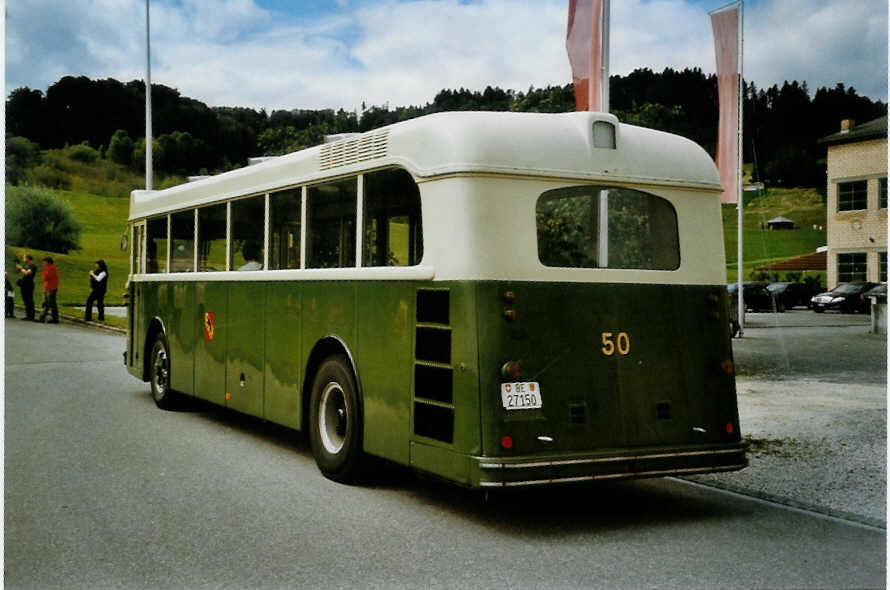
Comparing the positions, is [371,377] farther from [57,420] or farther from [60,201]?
[60,201]

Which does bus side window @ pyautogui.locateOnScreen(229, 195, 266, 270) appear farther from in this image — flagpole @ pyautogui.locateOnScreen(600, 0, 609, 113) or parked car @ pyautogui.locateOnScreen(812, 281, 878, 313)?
parked car @ pyautogui.locateOnScreen(812, 281, 878, 313)


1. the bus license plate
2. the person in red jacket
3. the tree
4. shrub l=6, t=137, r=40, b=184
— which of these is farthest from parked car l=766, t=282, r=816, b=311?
the bus license plate

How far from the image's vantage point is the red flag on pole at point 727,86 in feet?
63.8

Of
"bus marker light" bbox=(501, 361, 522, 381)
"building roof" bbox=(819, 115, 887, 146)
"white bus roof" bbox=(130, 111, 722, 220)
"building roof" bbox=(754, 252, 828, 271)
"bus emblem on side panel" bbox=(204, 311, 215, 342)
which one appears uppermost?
"building roof" bbox=(819, 115, 887, 146)

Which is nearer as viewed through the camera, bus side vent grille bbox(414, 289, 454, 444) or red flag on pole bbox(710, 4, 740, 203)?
bus side vent grille bbox(414, 289, 454, 444)

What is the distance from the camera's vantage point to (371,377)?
7.82m

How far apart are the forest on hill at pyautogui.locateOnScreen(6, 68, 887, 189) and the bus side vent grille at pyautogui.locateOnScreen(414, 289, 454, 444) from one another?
801 cm

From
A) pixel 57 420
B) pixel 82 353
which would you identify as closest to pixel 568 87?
pixel 82 353

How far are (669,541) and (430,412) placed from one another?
67.2 inches

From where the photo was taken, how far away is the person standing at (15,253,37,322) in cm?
3134

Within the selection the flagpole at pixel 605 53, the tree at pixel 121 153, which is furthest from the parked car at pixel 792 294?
the flagpole at pixel 605 53

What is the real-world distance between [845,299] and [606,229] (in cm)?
4162

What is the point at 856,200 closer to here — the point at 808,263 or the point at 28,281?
the point at 808,263

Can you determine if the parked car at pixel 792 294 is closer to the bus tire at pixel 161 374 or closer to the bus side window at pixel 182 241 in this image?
the bus tire at pixel 161 374
